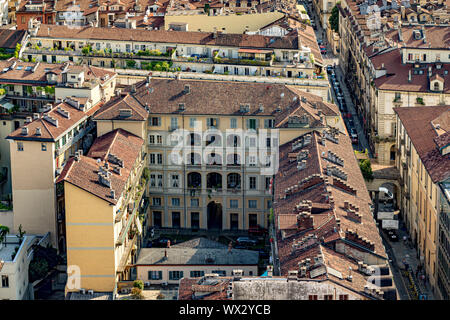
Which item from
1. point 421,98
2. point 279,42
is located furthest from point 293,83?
point 421,98

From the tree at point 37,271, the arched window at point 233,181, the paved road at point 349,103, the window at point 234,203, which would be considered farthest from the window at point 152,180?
the paved road at point 349,103

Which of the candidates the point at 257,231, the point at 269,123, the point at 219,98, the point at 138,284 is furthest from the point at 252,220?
the point at 138,284

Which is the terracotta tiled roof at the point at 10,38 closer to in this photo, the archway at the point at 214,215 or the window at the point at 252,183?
the archway at the point at 214,215

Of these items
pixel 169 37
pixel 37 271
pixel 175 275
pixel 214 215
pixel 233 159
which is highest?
pixel 169 37

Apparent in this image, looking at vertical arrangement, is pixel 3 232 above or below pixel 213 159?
below

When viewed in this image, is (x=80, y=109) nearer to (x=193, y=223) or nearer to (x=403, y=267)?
(x=193, y=223)

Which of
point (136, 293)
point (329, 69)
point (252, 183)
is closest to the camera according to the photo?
point (136, 293)

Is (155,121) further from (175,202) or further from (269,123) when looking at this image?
(269,123)
